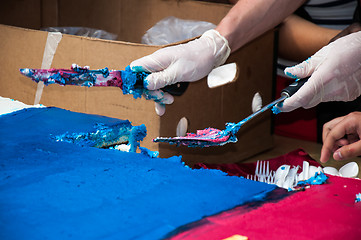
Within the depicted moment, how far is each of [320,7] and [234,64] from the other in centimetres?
63

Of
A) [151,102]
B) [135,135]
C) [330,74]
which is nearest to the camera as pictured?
[135,135]

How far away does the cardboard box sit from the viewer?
1.70 m

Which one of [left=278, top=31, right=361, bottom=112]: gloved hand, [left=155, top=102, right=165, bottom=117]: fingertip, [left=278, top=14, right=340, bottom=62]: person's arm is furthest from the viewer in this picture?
[left=278, top=14, right=340, bottom=62]: person's arm

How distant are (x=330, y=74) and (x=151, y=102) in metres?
0.62

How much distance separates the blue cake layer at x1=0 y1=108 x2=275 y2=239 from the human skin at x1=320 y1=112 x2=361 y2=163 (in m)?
0.63

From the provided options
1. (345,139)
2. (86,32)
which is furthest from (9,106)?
(86,32)

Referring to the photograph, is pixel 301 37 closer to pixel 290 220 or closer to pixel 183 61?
pixel 183 61

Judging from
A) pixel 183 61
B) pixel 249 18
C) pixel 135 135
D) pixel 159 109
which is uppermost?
pixel 249 18

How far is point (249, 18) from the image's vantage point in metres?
1.72

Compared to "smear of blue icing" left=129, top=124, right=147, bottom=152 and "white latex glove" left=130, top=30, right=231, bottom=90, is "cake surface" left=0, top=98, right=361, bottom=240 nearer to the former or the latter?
"smear of blue icing" left=129, top=124, right=147, bottom=152

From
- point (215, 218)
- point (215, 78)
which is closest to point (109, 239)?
point (215, 218)

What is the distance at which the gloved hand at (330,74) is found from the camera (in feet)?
4.59

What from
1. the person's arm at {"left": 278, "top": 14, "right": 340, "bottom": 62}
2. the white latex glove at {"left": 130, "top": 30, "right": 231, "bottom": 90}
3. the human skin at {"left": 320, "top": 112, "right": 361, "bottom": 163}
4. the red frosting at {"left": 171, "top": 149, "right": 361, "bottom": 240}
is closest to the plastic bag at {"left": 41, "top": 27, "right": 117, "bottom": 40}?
the person's arm at {"left": 278, "top": 14, "right": 340, "bottom": 62}

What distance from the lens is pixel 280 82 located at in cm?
256
